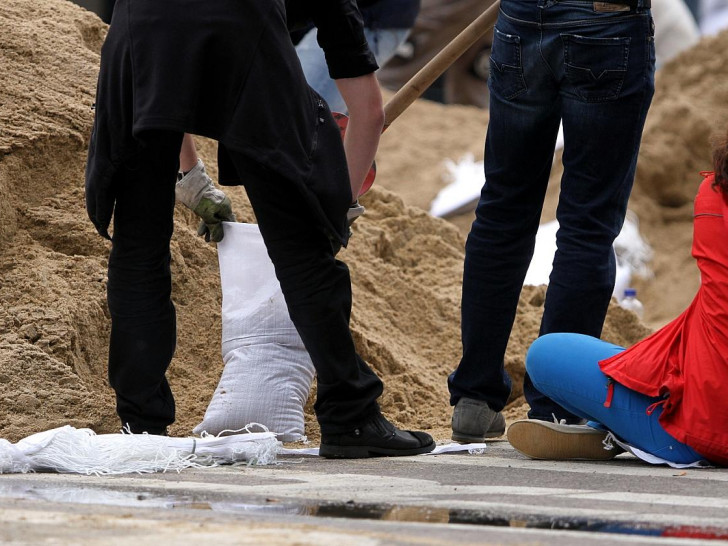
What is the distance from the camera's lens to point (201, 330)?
3.94m

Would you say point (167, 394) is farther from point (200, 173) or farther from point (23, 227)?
point (23, 227)

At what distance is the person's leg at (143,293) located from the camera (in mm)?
3014

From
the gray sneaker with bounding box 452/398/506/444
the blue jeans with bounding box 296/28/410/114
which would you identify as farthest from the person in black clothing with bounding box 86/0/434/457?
the blue jeans with bounding box 296/28/410/114

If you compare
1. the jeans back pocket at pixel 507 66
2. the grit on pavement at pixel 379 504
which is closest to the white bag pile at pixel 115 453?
the grit on pavement at pixel 379 504

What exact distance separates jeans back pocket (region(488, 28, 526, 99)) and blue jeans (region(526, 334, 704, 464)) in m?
0.70

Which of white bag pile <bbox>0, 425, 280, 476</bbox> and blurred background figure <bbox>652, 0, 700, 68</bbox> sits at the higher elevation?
blurred background figure <bbox>652, 0, 700, 68</bbox>

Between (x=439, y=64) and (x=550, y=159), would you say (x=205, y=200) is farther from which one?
(x=550, y=159)

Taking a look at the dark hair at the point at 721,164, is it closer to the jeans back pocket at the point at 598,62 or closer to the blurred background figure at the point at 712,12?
the jeans back pocket at the point at 598,62

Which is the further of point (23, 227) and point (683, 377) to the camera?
point (23, 227)

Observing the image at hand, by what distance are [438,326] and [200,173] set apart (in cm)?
163

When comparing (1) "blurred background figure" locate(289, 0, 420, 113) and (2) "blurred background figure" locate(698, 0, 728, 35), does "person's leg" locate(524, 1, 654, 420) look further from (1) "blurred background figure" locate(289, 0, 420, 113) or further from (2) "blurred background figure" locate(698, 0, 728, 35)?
(2) "blurred background figure" locate(698, 0, 728, 35)

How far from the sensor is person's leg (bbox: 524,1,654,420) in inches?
122

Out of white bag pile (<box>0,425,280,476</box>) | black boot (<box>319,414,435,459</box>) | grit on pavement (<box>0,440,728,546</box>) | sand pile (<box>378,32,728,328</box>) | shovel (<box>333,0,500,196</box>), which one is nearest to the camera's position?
grit on pavement (<box>0,440,728,546</box>)

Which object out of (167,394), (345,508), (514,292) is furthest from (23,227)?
(345,508)
